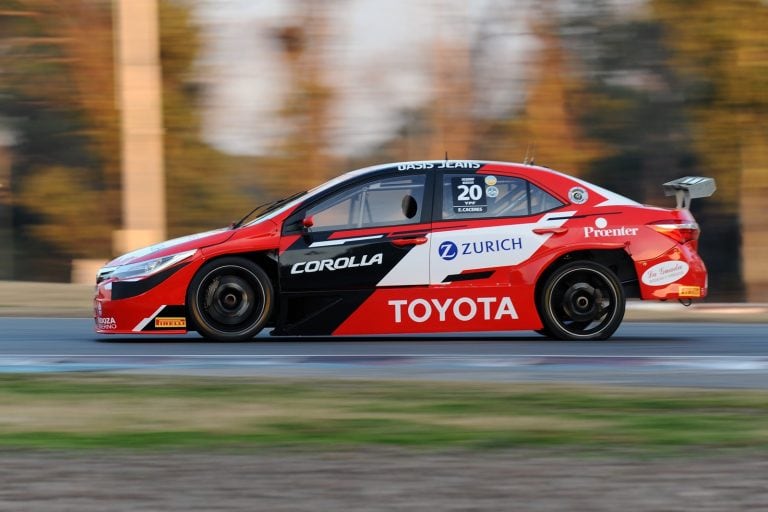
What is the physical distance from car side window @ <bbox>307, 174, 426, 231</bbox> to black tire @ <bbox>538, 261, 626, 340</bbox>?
1.25 m

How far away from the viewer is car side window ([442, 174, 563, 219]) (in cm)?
1121

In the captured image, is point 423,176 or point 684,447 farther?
point 423,176

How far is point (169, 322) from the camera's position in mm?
10945

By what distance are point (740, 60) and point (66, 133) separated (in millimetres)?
17209

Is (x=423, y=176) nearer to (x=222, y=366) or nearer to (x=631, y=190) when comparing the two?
(x=222, y=366)

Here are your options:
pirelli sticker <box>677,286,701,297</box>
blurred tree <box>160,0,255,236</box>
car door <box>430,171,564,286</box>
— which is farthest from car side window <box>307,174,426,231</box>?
blurred tree <box>160,0,255,236</box>

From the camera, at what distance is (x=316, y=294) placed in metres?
11.0

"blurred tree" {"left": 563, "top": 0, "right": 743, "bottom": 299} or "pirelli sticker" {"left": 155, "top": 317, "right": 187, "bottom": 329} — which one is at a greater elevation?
"blurred tree" {"left": 563, "top": 0, "right": 743, "bottom": 299}

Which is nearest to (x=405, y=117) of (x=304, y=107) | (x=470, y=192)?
(x=304, y=107)

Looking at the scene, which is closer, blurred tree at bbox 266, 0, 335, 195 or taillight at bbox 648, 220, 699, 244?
taillight at bbox 648, 220, 699, 244

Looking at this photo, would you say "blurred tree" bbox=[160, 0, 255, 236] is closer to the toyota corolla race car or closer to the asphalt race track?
the asphalt race track

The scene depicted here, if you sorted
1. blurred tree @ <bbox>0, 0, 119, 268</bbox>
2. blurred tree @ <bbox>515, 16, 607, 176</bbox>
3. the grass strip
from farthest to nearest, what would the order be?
blurred tree @ <bbox>0, 0, 119, 268</bbox> → blurred tree @ <bbox>515, 16, 607, 176</bbox> → the grass strip

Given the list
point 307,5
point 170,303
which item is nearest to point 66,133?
point 307,5

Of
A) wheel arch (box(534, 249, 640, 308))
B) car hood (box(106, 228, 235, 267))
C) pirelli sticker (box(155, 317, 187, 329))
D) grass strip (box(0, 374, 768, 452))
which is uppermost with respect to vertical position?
car hood (box(106, 228, 235, 267))
